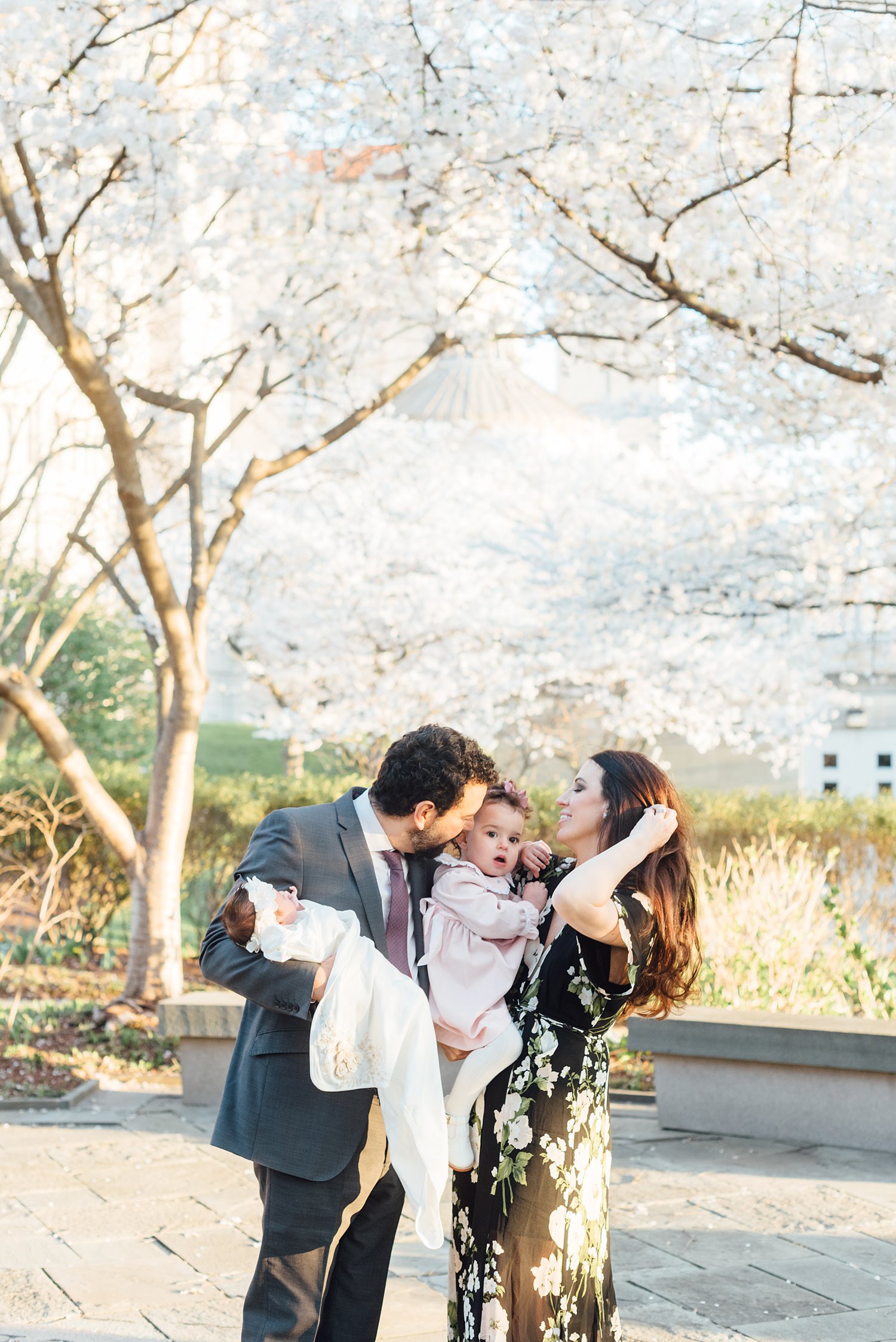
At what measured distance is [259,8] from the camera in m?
6.27

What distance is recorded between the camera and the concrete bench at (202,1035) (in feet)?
18.7

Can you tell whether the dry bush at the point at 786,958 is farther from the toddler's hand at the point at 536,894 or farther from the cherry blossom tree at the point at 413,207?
the toddler's hand at the point at 536,894

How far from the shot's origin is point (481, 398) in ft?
101

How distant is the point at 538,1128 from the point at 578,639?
38.9 ft

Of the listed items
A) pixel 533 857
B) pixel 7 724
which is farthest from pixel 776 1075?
pixel 7 724

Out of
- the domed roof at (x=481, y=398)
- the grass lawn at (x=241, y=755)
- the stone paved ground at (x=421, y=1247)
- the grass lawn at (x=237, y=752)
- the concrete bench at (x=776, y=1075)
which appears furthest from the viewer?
the domed roof at (x=481, y=398)

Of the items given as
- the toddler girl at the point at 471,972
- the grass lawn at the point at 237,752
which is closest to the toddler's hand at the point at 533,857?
the toddler girl at the point at 471,972

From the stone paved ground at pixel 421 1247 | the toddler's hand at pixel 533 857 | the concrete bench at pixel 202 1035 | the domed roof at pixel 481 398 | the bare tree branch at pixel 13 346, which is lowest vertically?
the stone paved ground at pixel 421 1247

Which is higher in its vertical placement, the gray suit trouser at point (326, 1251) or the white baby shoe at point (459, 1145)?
the white baby shoe at point (459, 1145)

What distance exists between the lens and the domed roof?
29969mm

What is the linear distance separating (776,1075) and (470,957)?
3227 mm

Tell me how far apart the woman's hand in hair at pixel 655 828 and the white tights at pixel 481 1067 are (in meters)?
0.48

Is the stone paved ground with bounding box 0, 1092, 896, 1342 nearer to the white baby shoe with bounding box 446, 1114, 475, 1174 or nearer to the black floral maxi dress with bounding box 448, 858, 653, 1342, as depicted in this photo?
the black floral maxi dress with bounding box 448, 858, 653, 1342

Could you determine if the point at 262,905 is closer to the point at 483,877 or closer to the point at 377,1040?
the point at 377,1040
